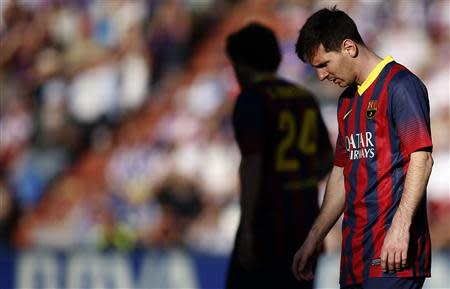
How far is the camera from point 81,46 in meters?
9.89

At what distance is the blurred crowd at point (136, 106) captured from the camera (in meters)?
8.86

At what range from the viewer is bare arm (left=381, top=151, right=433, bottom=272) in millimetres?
3162

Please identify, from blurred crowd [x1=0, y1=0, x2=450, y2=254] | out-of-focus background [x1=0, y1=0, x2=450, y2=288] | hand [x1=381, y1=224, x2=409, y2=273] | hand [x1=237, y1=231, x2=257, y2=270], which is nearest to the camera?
hand [x1=381, y1=224, x2=409, y2=273]

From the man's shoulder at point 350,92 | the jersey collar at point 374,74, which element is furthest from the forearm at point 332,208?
the jersey collar at point 374,74

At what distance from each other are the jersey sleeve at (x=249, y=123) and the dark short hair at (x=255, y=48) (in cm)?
18

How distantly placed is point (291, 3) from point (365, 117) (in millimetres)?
5727

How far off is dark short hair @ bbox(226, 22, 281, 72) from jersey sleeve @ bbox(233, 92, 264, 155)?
0.18m

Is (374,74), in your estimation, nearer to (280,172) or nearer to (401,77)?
(401,77)

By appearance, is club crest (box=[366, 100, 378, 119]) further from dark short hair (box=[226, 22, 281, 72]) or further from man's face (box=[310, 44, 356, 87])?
dark short hair (box=[226, 22, 281, 72])

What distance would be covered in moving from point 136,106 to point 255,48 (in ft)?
16.4

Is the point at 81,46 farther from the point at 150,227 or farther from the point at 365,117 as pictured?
the point at 365,117

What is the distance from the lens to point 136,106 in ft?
31.3

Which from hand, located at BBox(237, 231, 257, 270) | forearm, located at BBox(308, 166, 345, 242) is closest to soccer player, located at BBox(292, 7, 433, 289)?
forearm, located at BBox(308, 166, 345, 242)

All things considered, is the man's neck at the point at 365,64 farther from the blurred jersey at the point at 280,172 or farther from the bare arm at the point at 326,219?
the blurred jersey at the point at 280,172
